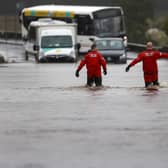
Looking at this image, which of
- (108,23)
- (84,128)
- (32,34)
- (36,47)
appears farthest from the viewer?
(108,23)

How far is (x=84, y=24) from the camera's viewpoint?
173 ft

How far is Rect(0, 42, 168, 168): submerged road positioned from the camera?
10.1m

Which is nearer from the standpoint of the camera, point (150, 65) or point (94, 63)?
point (150, 65)

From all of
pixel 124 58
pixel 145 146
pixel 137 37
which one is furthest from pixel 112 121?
pixel 137 37

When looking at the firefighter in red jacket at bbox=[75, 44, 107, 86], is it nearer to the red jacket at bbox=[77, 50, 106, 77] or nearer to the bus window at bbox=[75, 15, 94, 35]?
the red jacket at bbox=[77, 50, 106, 77]

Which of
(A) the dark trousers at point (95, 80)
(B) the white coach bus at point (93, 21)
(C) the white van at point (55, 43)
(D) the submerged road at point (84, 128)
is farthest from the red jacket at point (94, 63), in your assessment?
(B) the white coach bus at point (93, 21)

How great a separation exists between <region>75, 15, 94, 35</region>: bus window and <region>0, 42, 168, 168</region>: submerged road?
1209 inches

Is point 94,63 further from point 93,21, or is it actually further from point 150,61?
point 93,21

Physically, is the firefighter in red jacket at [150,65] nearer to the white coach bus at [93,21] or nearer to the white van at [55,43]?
the white van at [55,43]

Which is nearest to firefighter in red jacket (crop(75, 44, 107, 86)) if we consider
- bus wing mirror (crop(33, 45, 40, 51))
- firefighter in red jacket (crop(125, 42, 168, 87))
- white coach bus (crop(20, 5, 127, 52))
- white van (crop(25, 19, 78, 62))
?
firefighter in red jacket (crop(125, 42, 168, 87))

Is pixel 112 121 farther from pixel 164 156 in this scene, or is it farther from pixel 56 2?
pixel 56 2

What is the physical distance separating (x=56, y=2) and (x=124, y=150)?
73150 mm

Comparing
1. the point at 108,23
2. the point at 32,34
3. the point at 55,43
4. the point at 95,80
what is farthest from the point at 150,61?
the point at 108,23

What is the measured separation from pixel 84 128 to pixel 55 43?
112 feet
